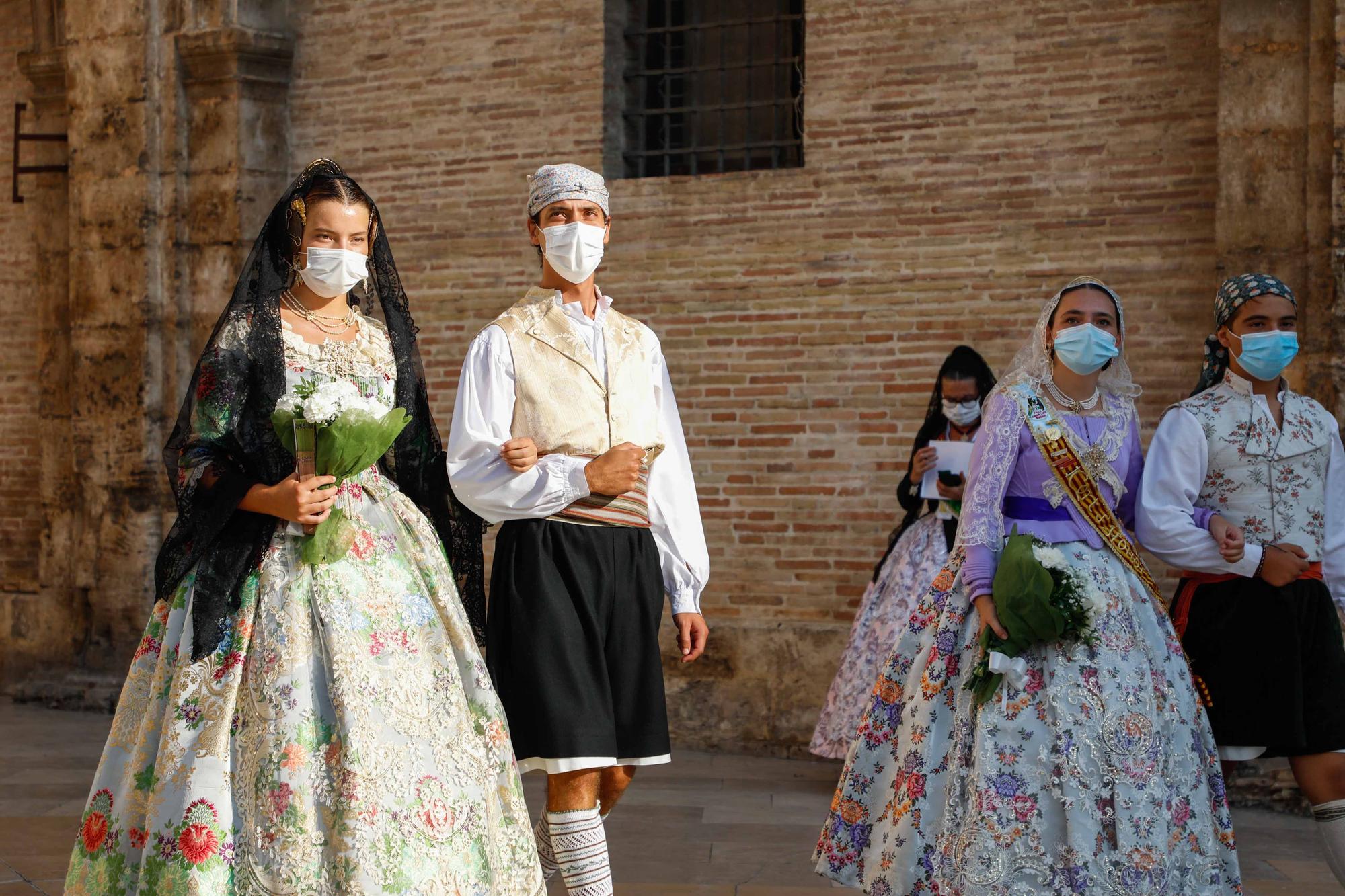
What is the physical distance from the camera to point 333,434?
361cm

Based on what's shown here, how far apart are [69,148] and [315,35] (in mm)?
1796

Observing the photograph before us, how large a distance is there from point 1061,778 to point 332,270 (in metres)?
2.24

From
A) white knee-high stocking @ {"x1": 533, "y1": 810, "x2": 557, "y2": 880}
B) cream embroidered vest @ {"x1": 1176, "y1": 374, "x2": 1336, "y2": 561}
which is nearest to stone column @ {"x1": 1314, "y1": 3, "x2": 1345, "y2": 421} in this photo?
cream embroidered vest @ {"x1": 1176, "y1": 374, "x2": 1336, "y2": 561}

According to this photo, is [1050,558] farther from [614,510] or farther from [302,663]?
[302,663]

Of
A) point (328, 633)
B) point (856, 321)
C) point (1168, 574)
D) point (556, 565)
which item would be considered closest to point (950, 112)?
point (856, 321)

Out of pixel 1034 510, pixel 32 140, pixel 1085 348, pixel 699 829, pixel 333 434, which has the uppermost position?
pixel 32 140

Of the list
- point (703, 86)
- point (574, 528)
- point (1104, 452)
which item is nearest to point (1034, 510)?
point (1104, 452)

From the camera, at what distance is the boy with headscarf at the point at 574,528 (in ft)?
12.7

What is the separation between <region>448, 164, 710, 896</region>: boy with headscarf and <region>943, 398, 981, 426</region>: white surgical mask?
287 cm

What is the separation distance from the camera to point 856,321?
793 centimetres

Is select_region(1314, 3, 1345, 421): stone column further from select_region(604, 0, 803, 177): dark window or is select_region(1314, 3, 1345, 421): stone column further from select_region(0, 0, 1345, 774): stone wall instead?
select_region(604, 0, 803, 177): dark window

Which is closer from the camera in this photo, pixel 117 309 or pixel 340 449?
pixel 340 449

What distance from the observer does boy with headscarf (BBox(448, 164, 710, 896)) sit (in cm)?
387

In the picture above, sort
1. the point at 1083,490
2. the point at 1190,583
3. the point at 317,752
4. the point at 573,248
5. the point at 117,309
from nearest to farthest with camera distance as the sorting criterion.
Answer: the point at 317,752 < the point at 573,248 < the point at 1083,490 < the point at 1190,583 < the point at 117,309
